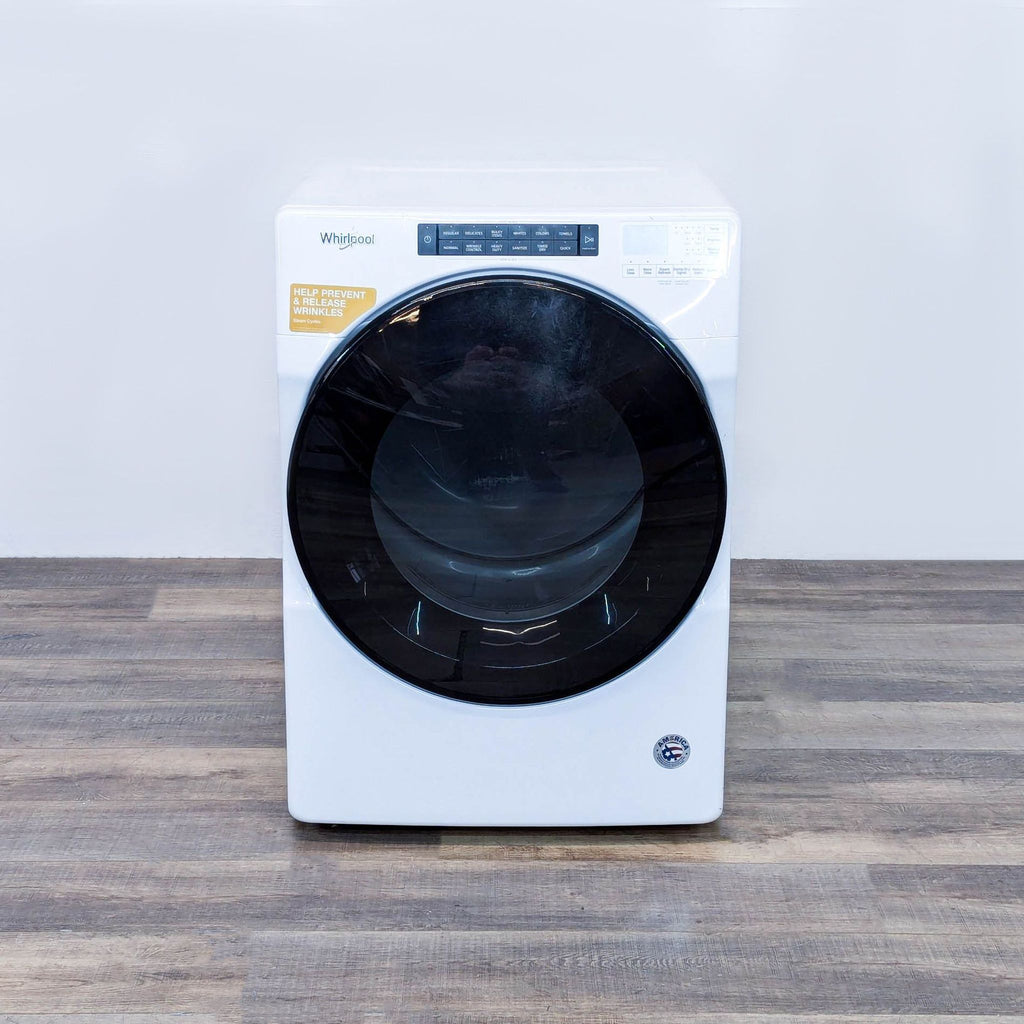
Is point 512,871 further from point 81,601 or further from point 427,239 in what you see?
point 81,601

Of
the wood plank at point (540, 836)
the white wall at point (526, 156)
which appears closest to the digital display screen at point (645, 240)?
the wood plank at point (540, 836)

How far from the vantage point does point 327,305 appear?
1.35 m

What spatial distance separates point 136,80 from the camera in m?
2.12

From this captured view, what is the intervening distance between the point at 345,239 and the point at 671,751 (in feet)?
2.43

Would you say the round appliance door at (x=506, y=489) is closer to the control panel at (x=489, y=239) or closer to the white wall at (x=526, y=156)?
the control panel at (x=489, y=239)

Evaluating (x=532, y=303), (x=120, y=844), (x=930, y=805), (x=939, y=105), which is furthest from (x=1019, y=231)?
(x=120, y=844)

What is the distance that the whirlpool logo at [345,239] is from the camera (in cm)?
134

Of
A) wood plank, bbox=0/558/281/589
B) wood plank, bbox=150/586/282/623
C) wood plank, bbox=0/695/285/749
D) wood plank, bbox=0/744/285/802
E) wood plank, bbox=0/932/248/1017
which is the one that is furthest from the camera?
wood plank, bbox=0/558/281/589

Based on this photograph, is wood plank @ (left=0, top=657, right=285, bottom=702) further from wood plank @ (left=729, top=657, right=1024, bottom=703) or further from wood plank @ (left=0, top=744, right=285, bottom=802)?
wood plank @ (left=729, top=657, right=1024, bottom=703)

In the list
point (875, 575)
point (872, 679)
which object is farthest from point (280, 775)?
point (875, 575)

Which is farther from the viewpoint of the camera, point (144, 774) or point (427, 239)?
point (144, 774)

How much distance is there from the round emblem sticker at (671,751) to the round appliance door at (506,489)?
5.4 inches

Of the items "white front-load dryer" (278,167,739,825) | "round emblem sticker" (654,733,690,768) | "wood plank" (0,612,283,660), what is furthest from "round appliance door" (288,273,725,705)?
"wood plank" (0,612,283,660)

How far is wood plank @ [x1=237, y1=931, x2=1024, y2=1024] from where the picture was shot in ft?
4.20
